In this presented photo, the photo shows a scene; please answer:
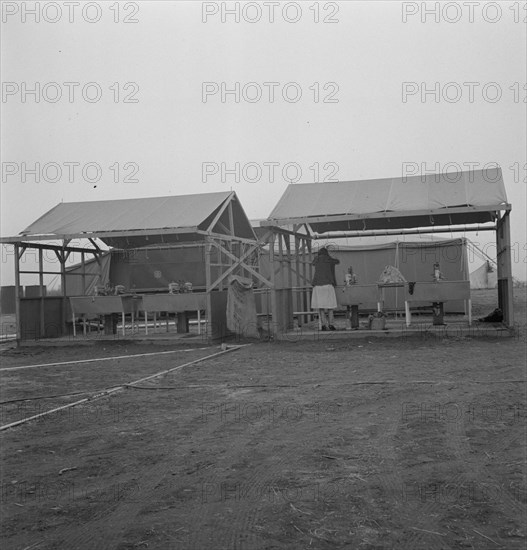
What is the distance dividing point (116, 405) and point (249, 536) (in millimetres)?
4220

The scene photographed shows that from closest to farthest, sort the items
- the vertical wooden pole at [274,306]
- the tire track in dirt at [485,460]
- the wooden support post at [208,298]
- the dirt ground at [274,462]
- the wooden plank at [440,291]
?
the dirt ground at [274,462] < the tire track in dirt at [485,460] < the wooden plank at [440,291] < the wooden support post at [208,298] < the vertical wooden pole at [274,306]

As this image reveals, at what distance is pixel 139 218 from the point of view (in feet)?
52.3

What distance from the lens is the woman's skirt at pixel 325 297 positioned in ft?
49.6

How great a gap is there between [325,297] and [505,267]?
400 cm

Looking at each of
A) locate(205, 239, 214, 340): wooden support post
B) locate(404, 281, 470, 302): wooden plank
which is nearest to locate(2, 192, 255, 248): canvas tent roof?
locate(205, 239, 214, 340): wooden support post

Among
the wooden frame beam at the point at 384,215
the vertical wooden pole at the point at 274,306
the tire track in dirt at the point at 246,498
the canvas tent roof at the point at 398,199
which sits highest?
the canvas tent roof at the point at 398,199

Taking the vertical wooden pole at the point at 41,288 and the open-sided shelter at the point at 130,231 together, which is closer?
the open-sided shelter at the point at 130,231

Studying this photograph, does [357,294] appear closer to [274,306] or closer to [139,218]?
[274,306]

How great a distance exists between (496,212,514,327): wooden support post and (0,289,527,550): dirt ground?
4.56 meters

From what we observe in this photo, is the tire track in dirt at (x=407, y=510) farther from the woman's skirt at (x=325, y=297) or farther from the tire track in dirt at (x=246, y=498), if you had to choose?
the woman's skirt at (x=325, y=297)

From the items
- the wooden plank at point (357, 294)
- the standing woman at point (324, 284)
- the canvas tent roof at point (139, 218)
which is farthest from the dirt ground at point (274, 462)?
the canvas tent roof at point (139, 218)

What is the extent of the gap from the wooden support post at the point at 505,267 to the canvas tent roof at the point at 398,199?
19.8 inches

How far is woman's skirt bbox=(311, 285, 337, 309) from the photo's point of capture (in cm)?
1512

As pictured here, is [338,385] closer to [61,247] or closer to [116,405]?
[116,405]
